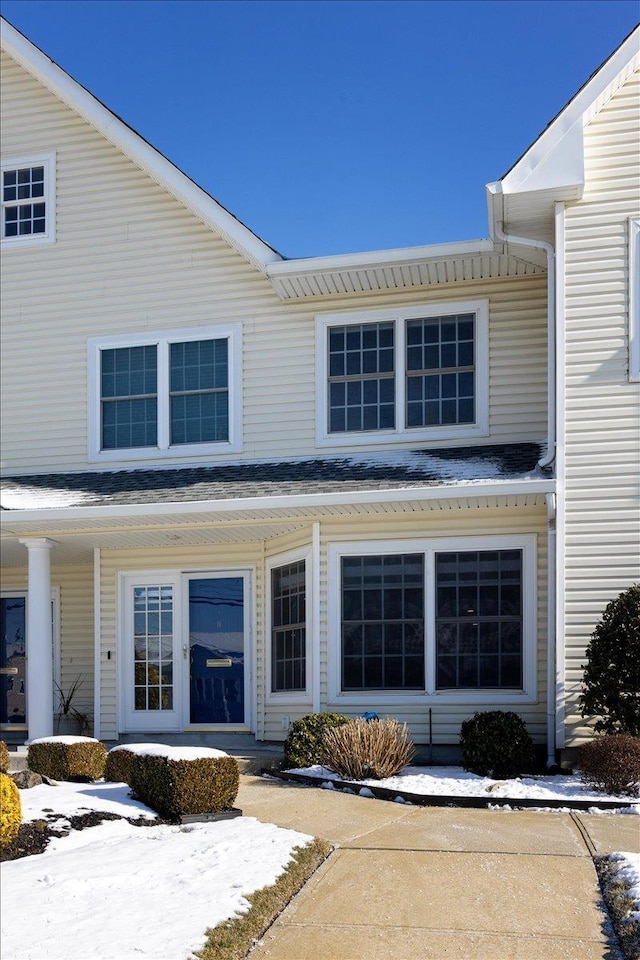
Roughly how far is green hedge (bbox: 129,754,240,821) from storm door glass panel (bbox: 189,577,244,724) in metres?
5.15

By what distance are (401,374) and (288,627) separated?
140 inches

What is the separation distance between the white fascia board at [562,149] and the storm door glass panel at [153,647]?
704 cm

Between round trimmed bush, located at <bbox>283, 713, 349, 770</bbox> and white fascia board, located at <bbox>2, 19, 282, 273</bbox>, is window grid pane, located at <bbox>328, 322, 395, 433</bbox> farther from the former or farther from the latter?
round trimmed bush, located at <bbox>283, 713, 349, 770</bbox>

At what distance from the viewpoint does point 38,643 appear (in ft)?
46.0

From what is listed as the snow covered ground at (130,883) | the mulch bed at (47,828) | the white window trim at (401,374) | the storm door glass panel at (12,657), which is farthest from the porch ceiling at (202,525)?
the mulch bed at (47,828)

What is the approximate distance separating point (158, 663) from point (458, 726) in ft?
14.4

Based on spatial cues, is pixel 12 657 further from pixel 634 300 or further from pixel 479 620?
pixel 634 300

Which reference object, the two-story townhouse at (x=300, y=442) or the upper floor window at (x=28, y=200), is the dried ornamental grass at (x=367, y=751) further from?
the upper floor window at (x=28, y=200)

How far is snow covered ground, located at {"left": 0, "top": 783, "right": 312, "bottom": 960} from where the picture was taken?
5.77 meters

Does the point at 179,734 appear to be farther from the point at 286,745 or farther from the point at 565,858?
the point at 565,858

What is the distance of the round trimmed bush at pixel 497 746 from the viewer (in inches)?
449

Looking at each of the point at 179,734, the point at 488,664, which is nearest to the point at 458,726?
the point at 488,664

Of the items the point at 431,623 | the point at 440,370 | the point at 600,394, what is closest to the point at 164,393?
the point at 440,370

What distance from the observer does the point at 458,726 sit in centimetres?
1277
